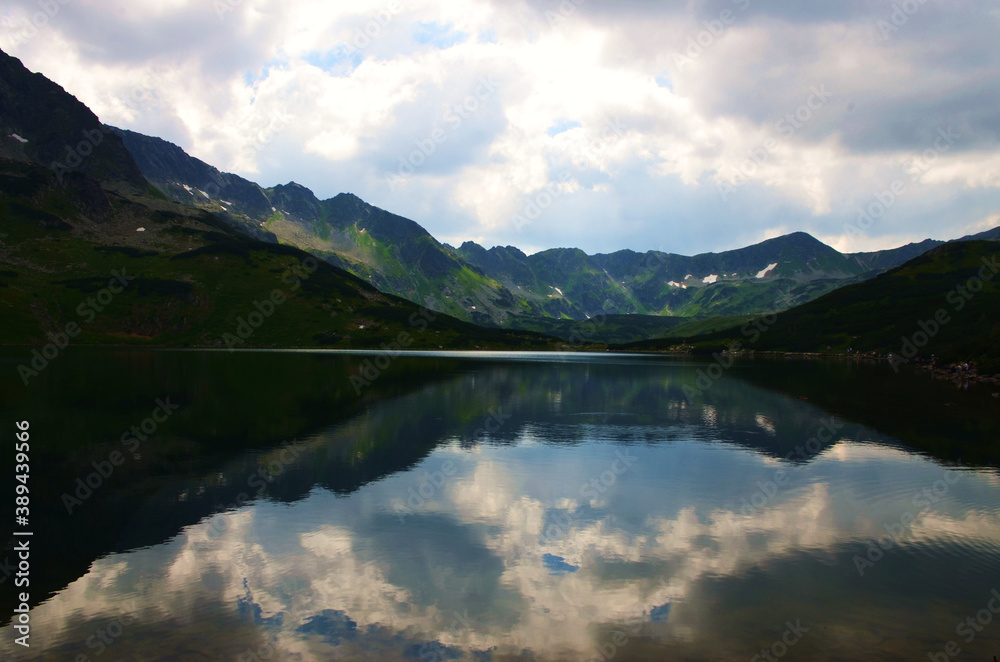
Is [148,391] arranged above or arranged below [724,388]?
above

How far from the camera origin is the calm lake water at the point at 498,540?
62.7ft

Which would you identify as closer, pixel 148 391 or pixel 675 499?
pixel 675 499

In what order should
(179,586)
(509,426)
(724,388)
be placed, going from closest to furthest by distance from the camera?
(179,586), (509,426), (724,388)

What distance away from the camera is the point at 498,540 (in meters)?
28.9

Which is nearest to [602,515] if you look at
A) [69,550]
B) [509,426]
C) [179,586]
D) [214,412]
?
[179,586]

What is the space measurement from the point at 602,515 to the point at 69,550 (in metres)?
28.5

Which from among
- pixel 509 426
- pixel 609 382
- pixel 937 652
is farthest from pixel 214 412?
pixel 609 382

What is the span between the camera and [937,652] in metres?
18.3

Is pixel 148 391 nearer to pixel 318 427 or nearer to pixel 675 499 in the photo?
pixel 318 427

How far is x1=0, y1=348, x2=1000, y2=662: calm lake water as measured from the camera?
1911 cm

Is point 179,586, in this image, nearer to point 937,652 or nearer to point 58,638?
point 58,638

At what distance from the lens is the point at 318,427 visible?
198ft

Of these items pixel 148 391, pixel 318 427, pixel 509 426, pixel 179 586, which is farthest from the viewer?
pixel 148 391

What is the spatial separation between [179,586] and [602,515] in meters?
22.7
